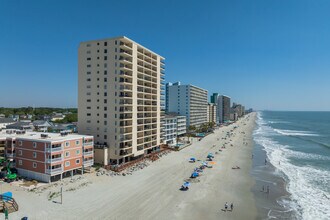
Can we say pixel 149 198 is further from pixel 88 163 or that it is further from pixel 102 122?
pixel 102 122

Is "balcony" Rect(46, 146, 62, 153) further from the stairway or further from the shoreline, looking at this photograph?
the shoreline

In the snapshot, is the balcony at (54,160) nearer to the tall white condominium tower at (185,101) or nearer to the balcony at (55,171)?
the balcony at (55,171)

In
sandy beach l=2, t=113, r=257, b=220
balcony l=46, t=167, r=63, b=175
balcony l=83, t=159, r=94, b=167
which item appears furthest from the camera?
balcony l=83, t=159, r=94, b=167

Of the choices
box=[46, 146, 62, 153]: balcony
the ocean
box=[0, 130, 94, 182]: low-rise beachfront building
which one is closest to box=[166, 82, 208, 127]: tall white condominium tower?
the ocean

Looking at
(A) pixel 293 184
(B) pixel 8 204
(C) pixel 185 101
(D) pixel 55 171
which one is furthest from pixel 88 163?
(C) pixel 185 101

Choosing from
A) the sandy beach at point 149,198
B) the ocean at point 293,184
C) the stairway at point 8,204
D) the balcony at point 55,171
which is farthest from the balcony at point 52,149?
the ocean at point 293,184

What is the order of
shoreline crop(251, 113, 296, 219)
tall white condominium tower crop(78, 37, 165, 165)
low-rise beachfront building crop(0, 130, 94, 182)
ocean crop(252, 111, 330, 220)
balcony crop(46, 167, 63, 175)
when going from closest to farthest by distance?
shoreline crop(251, 113, 296, 219) < ocean crop(252, 111, 330, 220) < balcony crop(46, 167, 63, 175) < low-rise beachfront building crop(0, 130, 94, 182) < tall white condominium tower crop(78, 37, 165, 165)
